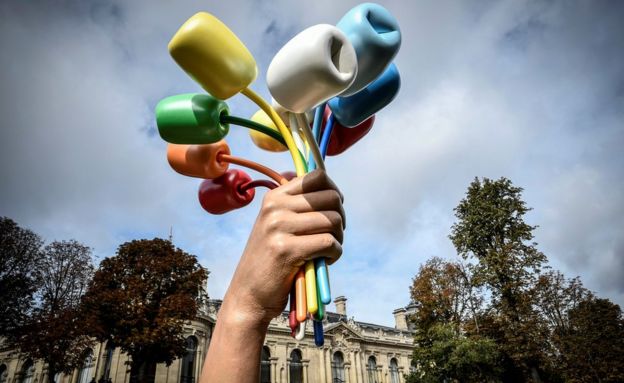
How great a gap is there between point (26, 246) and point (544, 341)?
26.5 metres

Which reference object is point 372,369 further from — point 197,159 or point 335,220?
point 335,220

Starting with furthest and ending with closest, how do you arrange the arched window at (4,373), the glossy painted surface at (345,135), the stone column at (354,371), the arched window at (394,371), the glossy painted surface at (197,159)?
the arched window at (394,371) → the stone column at (354,371) → the arched window at (4,373) → the glossy painted surface at (345,135) → the glossy painted surface at (197,159)

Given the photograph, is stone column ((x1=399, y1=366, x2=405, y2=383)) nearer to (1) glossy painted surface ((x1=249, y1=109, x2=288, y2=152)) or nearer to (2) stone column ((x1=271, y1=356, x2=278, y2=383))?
(2) stone column ((x1=271, y1=356, x2=278, y2=383))

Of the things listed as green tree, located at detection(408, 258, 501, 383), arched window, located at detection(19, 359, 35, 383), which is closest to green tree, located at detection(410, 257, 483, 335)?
green tree, located at detection(408, 258, 501, 383)

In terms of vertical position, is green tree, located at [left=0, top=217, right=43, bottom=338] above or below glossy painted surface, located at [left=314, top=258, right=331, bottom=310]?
above

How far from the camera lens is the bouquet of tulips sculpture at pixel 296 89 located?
1880 mm

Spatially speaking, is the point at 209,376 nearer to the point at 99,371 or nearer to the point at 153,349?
the point at 153,349

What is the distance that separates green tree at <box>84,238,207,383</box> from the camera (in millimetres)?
16609

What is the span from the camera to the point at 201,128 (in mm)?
2436

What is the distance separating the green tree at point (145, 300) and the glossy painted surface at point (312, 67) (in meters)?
17.5

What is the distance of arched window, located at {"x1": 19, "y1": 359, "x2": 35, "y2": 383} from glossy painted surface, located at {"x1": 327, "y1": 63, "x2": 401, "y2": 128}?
110ft

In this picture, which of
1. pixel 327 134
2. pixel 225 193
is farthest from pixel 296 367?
pixel 327 134

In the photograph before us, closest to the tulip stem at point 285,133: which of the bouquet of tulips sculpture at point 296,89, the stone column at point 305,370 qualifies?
the bouquet of tulips sculpture at point 296,89

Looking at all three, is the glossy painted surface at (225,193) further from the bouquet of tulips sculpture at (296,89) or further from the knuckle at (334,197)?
the knuckle at (334,197)
